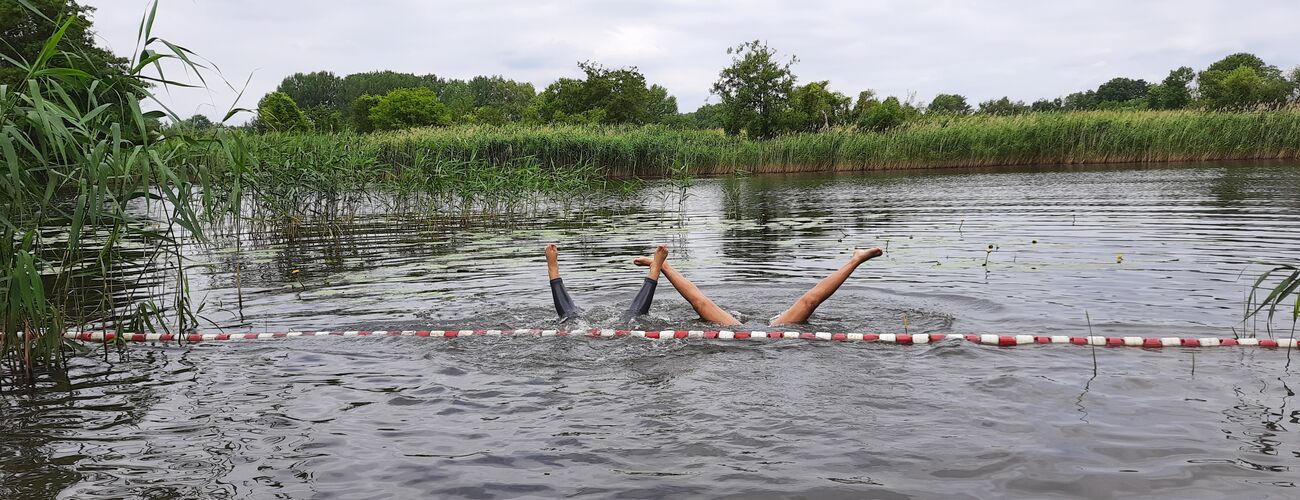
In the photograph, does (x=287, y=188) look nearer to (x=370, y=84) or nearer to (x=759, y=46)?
(x=759, y=46)

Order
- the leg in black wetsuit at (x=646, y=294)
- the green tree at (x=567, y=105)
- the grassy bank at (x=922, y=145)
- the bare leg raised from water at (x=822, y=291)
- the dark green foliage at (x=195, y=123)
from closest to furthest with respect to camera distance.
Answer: the dark green foliage at (x=195, y=123) < the bare leg raised from water at (x=822, y=291) < the leg in black wetsuit at (x=646, y=294) < the grassy bank at (x=922, y=145) < the green tree at (x=567, y=105)

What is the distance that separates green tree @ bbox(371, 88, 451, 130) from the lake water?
2961 inches

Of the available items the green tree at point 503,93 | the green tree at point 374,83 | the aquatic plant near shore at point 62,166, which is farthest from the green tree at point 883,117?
the green tree at point 374,83

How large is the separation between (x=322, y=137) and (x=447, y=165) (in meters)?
4.91

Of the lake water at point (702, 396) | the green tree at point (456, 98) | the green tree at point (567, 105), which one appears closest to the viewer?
the lake water at point (702, 396)

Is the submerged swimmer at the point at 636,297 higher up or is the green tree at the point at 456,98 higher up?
the green tree at the point at 456,98

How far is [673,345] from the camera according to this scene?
6.71 meters

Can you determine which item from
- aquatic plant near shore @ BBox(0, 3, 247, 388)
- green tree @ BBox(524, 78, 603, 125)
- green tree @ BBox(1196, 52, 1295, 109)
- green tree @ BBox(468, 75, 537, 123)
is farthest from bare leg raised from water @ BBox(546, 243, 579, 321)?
green tree @ BBox(468, 75, 537, 123)

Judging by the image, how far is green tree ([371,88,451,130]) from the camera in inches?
3282

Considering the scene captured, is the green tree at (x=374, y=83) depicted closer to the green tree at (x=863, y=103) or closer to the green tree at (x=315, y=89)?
the green tree at (x=315, y=89)

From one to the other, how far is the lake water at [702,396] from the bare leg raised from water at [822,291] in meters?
0.32

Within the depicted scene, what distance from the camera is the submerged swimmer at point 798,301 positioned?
713cm

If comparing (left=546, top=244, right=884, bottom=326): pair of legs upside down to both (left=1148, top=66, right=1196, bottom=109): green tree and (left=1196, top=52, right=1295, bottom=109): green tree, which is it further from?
(left=1148, top=66, right=1196, bottom=109): green tree

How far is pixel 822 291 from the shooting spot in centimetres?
718
